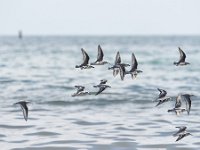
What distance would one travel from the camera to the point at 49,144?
20531mm

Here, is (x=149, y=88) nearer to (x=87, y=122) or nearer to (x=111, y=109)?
(x=111, y=109)

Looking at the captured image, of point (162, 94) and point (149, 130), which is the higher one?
point (162, 94)

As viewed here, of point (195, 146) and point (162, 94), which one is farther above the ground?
point (162, 94)

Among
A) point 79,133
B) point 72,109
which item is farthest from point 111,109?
point 79,133

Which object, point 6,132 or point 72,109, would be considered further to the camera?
point 72,109

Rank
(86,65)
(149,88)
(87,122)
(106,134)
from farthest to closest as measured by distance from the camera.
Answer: (149,88), (87,122), (106,134), (86,65)

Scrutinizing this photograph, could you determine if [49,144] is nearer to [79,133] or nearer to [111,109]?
[79,133]

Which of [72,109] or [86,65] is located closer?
[86,65]

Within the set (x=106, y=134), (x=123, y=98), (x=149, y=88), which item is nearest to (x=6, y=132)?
(x=106, y=134)

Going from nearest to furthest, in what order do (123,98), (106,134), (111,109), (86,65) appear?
(86,65)
(106,134)
(111,109)
(123,98)

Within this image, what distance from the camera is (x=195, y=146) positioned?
20188mm

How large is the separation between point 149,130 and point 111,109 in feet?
20.4

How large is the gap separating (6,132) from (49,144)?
293 centimetres

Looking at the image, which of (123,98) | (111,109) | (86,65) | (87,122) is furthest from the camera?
(123,98)
